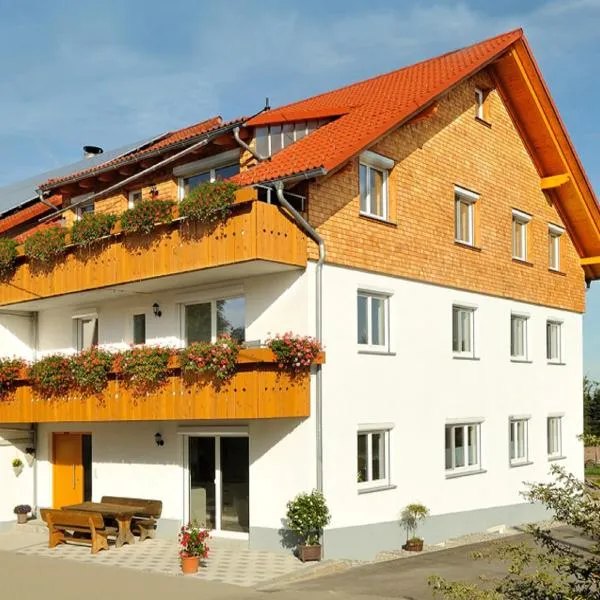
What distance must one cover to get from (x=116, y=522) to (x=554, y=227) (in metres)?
14.4

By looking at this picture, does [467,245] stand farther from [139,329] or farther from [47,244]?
[47,244]

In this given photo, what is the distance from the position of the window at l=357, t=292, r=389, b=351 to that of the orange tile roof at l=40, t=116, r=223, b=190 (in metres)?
5.10

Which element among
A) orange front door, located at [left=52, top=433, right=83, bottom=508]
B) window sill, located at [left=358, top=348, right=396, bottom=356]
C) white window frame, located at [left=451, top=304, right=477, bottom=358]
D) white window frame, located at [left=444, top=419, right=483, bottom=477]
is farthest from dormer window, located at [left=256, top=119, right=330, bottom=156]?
orange front door, located at [left=52, top=433, right=83, bottom=508]

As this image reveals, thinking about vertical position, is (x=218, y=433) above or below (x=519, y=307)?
below

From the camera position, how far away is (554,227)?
81.6ft

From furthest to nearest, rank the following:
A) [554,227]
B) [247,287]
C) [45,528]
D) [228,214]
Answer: [554,227]
[45,528]
[247,287]
[228,214]

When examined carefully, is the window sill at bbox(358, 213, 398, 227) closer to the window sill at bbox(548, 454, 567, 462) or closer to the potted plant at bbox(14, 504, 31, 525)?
the window sill at bbox(548, 454, 567, 462)

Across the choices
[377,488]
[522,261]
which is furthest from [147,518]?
[522,261]

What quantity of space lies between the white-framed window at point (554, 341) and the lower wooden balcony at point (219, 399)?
11.0 meters

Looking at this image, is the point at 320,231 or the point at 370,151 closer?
the point at 320,231

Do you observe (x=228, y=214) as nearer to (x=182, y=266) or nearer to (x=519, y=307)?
(x=182, y=266)

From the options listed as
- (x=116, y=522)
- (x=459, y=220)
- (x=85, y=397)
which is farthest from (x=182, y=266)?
(x=459, y=220)

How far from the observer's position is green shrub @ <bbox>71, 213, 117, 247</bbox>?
704 inches

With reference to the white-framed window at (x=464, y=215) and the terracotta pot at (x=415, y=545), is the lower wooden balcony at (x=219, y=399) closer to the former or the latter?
the terracotta pot at (x=415, y=545)
